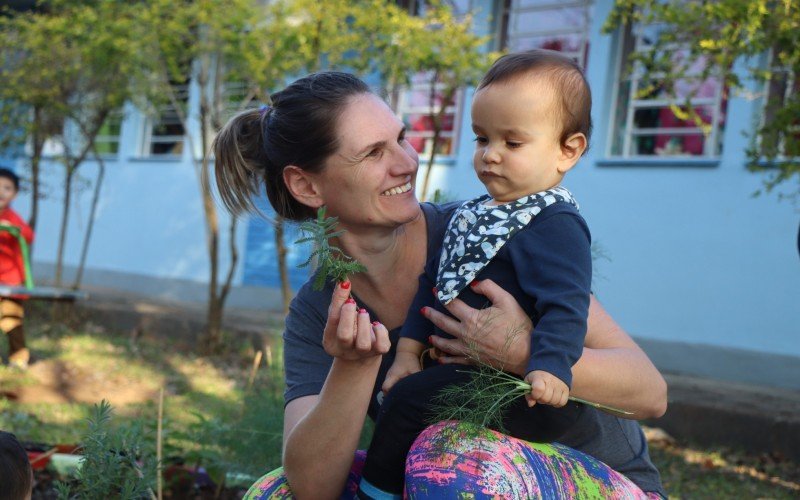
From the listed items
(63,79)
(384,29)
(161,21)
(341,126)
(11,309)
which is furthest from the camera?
(63,79)

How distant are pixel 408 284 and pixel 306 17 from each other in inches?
228

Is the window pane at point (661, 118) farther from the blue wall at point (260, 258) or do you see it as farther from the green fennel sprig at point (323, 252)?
the green fennel sprig at point (323, 252)

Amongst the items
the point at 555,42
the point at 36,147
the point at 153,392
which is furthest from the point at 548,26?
the point at 153,392

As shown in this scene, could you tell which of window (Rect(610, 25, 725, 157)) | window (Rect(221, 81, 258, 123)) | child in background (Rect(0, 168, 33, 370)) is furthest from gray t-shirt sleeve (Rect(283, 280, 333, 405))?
window (Rect(610, 25, 725, 157))

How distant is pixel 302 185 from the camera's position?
2518 millimetres

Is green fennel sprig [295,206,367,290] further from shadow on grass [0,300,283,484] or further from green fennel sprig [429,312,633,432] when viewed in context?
shadow on grass [0,300,283,484]

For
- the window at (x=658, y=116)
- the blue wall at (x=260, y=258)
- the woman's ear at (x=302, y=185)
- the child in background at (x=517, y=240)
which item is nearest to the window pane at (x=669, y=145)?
the window at (x=658, y=116)

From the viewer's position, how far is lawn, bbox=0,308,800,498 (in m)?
3.50

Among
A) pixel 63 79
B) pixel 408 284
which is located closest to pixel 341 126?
pixel 408 284

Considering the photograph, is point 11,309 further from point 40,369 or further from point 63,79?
point 63,79

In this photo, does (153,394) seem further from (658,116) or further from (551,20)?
(551,20)

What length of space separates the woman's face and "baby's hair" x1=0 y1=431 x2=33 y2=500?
35.5 inches

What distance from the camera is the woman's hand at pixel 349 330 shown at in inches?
72.1

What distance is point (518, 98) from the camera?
2080 mm
